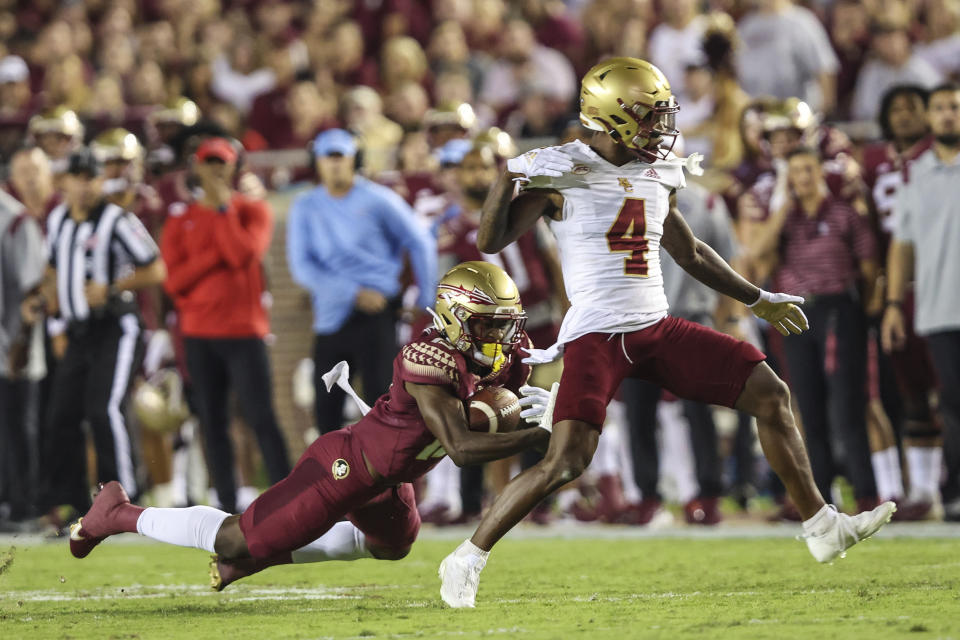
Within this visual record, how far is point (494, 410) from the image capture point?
5.55 meters

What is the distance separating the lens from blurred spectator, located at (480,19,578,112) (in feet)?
41.1

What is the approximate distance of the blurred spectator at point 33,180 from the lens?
10.0m

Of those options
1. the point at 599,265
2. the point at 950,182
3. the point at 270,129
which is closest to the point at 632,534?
the point at 950,182

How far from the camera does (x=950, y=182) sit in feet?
27.6

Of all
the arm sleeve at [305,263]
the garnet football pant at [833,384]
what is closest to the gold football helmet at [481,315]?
the garnet football pant at [833,384]

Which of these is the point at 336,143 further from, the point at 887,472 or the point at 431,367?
the point at 431,367

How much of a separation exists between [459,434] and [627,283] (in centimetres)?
91

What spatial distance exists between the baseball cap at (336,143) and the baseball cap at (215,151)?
0.53 m

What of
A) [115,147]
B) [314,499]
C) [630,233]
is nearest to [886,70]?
[115,147]

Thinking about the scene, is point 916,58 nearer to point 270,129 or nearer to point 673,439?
point 673,439

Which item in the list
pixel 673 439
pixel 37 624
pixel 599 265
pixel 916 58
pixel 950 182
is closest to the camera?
pixel 37 624

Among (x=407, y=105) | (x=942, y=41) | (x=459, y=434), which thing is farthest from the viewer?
(x=407, y=105)

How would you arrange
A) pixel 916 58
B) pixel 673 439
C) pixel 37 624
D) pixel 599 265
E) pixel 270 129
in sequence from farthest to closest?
pixel 270 129
pixel 916 58
pixel 673 439
pixel 599 265
pixel 37 624

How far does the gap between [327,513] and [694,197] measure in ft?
13.1
